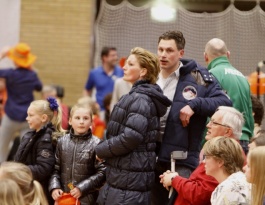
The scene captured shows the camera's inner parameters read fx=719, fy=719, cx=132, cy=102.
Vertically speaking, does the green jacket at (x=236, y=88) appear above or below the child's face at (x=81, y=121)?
above

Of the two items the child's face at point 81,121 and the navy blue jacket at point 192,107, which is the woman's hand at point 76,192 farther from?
the navy blue jacket at point 192,107

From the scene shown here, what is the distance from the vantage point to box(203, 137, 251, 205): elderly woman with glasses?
16.5 feet

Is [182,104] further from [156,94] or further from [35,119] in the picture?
[35,119]

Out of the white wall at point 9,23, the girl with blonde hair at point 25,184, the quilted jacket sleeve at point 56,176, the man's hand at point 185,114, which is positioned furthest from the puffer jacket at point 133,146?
the white wall at point 9,23

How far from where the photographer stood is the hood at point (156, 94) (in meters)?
5.83

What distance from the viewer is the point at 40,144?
20.8 ft

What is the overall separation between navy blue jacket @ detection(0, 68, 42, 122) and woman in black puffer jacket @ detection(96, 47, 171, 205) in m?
4.65

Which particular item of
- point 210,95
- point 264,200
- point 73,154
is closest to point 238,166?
point 264,200

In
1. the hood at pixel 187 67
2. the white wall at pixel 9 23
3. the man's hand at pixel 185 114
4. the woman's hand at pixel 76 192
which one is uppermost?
the white wall at pixel 9 23

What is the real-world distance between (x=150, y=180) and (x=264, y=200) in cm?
144

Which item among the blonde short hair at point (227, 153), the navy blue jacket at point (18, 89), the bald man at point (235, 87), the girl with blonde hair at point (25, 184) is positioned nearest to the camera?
the girl with blonde hair at point (25, 184)

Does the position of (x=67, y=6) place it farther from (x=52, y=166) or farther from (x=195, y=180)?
(x=195, y=180)

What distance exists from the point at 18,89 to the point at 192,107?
495 cm

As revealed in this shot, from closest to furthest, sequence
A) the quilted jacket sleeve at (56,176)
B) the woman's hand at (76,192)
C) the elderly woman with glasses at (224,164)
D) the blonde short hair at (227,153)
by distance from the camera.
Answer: the elderly woman with glasses at (224,164)
the blonde short hair at (227,153)
the woman's hand at (76,192)
the quilted jacket sleeve at (56,176)
